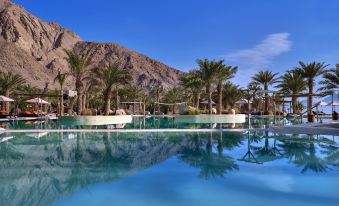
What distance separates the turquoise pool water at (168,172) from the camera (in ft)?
20.8

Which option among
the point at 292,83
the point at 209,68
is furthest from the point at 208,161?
the point at 292,83

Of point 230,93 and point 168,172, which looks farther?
point 230,93

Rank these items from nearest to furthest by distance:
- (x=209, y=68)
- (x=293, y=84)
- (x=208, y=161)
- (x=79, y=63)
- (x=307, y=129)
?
(x=208, y=161) → (x=307, y=129) → (x=79, y=63) → (x=209, y=68) → (x=293, y=84)

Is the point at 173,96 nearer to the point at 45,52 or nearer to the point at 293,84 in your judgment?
the point at 293,84

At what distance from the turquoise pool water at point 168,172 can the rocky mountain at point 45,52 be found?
79.8 m

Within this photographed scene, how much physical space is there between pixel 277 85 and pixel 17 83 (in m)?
30.3

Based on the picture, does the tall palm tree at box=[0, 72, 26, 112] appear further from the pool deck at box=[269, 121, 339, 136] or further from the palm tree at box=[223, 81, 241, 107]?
the pool deck at box=[269, 121, 339, 136]

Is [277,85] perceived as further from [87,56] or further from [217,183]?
[217,183]

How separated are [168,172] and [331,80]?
27.9 metres

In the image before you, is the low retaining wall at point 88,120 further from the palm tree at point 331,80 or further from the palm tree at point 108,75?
the palm tree at point 331,80

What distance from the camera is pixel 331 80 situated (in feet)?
105

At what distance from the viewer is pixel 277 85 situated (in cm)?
4366

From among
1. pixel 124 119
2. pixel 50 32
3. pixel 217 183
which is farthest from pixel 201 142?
pixel 50 32

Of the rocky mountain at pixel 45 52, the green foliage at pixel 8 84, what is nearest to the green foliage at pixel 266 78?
the green foliage at pixel 8 84
